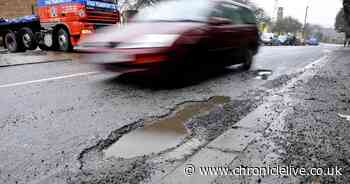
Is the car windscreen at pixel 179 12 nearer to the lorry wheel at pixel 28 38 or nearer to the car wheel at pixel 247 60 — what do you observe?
the car wheel at pixel 247 60

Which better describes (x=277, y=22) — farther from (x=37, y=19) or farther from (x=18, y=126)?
(x=18, y=126)

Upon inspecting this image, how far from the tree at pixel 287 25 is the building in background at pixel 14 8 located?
6179cm

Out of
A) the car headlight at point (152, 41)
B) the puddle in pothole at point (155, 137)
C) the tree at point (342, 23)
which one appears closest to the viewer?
the puddle in pothole at point (155, 137)

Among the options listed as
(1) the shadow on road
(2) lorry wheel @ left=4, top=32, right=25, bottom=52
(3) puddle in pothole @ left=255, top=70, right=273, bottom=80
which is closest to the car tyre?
(2) lorry wheel @ left=4, top=32, right=25, bottom=52

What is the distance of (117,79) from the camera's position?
5531 mm

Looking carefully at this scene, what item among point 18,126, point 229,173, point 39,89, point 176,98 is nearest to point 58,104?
point 18,126

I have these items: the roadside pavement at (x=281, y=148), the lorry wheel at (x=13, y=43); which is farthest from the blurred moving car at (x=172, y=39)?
the lorry wheel at (x=13, y=43)

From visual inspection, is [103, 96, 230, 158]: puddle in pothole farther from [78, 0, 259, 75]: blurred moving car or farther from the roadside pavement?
[78, 0, 259, 75]: blurred moving car

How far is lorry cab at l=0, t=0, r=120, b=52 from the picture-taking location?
34.3 ft

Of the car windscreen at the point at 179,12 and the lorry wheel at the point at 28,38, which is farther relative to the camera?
the lorry wheel at the point at 28,38

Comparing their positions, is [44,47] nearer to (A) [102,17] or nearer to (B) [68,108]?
(A) [102,17]

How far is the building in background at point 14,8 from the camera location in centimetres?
2242

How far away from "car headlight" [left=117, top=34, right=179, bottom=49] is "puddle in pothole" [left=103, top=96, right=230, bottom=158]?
4.52 feet

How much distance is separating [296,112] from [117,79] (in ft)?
11.1
